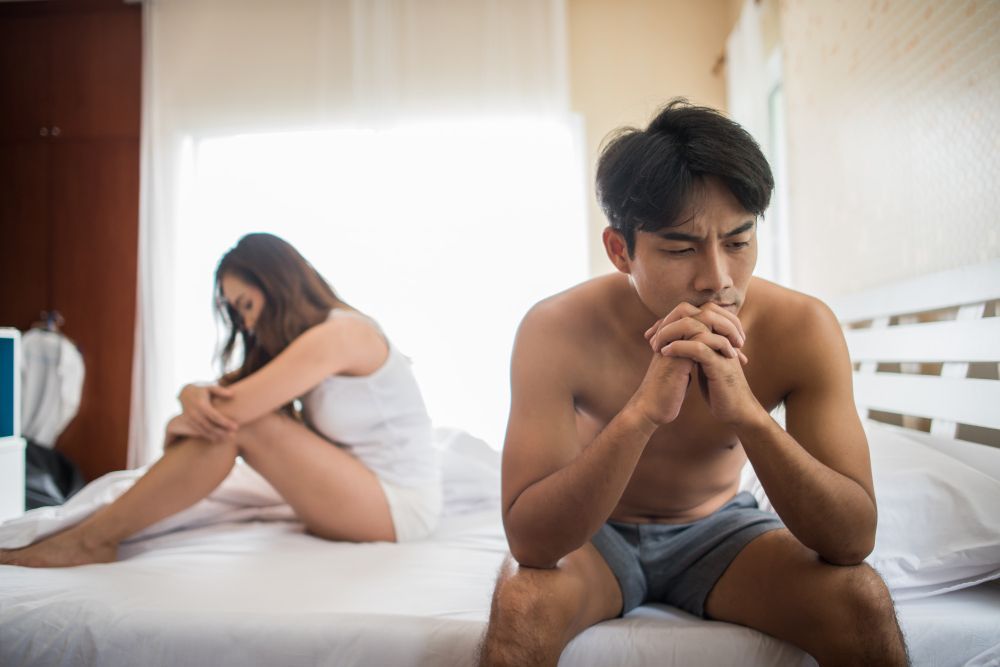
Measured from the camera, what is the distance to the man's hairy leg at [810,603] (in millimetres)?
937

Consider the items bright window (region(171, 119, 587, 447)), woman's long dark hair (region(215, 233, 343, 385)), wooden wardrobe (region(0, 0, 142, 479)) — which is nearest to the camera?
woman's long dark hair (region(215, 233, 343, 385))

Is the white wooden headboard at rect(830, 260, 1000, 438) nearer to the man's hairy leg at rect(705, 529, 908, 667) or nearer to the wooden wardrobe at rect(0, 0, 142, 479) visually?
the man's hairy leg at rect(705, 529, 908, 667)

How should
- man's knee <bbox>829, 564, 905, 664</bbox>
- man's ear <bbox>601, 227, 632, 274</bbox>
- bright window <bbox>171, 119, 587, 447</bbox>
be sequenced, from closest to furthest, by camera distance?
man's knee <bbox>829, 564, 905, 664</bbox>, man's ear <bbox>601, 227, 632, 274</bbox>, bright window <bbox>171, 119, 587, 447</bbox>

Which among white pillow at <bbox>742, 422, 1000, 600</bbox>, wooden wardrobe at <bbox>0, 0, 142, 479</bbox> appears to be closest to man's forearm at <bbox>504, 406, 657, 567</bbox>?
white pillow at <bbox>742, 422, 1000, 600</bbox>

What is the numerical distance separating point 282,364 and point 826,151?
1834mm

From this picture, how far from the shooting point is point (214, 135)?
13.3 ft

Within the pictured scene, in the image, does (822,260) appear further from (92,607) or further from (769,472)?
(92,607)

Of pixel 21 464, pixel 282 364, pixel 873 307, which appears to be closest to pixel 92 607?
pixel 282 364

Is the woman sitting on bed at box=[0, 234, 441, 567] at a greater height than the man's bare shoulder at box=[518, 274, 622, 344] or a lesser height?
lesser

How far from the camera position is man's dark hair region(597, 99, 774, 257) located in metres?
1.04

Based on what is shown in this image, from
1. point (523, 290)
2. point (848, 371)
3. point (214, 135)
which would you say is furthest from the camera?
point (214, 135)

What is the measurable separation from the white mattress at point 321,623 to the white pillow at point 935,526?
0.12 feet

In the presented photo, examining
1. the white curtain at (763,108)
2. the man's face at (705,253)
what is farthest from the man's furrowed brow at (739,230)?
the white curtain at (763,108)

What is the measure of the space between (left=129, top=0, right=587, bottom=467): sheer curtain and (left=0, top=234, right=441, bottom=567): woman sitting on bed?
6.70 ft
